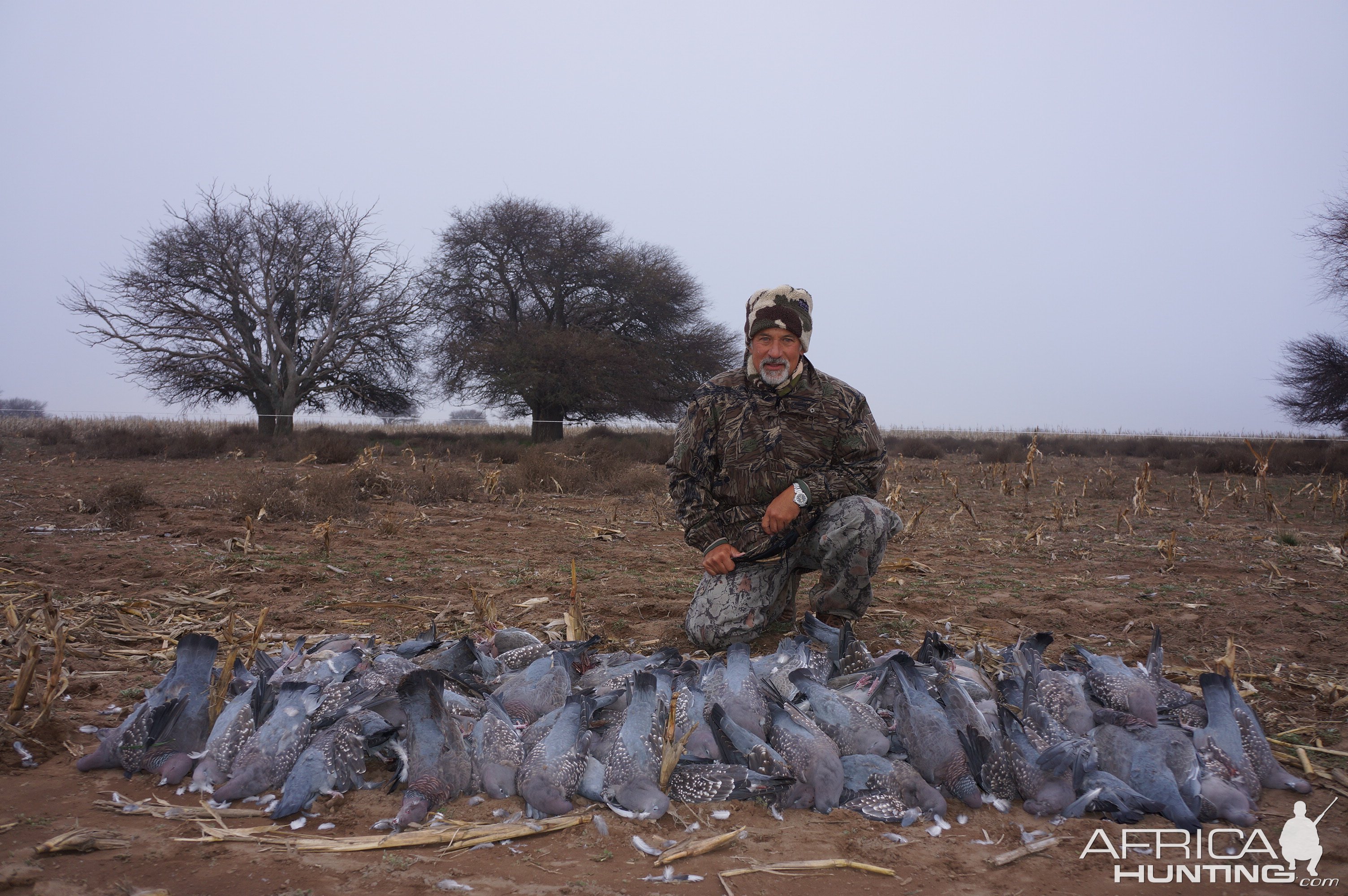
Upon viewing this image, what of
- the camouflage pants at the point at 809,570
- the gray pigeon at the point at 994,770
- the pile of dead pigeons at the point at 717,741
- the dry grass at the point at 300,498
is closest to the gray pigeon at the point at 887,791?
the pile of dead pigeons at the point at 717,741

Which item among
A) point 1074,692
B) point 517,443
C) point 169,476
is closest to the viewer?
point 1074,692

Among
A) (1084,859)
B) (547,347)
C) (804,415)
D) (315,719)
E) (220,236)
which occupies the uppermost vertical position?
(220,236)

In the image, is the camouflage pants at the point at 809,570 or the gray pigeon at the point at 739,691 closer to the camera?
the gray pigeon at the point at 739,691

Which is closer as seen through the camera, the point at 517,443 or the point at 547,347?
the point at 517,443

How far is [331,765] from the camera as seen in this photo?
2229 millimetres

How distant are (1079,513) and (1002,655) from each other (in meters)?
6.21

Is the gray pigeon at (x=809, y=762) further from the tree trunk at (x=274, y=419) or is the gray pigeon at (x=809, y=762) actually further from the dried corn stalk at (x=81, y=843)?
the tree trunk at (x=274, y=419)

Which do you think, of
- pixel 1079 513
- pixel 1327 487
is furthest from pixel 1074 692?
pixel 1327 487

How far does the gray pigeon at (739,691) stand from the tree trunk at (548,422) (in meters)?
21.5

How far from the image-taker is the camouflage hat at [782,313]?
142 inches

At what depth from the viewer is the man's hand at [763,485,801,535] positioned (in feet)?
11.8

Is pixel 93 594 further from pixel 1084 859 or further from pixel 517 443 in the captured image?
pixel 517 443

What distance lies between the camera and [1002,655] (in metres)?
3.18

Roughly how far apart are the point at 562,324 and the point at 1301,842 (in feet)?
84.4
